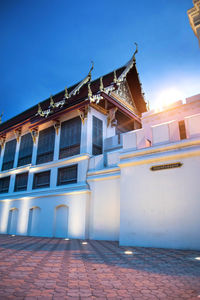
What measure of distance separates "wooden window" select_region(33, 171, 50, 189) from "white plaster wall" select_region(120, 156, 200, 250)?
8214 millimetres

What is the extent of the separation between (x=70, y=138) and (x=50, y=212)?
211 inches

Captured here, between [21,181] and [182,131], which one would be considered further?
[21,181]

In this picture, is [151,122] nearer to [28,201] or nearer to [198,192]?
[198,192]

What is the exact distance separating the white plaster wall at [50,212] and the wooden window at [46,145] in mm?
3188

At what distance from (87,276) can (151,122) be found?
30.6ft

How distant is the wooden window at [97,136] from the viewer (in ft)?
47.8

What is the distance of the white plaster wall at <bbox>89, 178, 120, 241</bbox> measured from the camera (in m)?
10.9

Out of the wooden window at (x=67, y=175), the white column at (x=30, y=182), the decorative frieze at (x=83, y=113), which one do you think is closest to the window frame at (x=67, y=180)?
the wooden window at (x=67, y=175)

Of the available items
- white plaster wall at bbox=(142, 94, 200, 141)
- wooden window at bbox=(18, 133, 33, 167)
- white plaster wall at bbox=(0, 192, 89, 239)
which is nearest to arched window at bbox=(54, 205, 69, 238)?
white plaster wall at bbox=(0, 192, 89, 239)

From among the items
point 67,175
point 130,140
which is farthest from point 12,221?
point 130,140

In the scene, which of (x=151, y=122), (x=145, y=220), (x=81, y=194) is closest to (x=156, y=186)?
(x=145, y=220)

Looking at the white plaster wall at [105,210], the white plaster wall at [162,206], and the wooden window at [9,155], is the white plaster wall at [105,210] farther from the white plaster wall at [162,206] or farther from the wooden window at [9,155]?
the wooden window at [9,155]

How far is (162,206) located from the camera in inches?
318

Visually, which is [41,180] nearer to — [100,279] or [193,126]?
[193,126]
